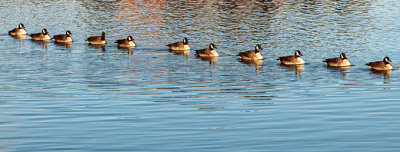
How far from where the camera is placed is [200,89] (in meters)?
34.8

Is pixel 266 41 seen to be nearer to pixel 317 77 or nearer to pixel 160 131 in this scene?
pixel 317 77

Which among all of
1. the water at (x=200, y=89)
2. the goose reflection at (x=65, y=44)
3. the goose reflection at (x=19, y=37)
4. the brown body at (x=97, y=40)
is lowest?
the water at (x=200, y=89)

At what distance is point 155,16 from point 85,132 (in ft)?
173

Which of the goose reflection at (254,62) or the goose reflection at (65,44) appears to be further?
the goose reflection at (65,44)

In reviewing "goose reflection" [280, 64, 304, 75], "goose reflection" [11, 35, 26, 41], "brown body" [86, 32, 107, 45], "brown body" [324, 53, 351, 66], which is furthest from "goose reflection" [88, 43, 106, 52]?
"brown body" [324, 53, 351, 66]

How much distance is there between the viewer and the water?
23.5 meters

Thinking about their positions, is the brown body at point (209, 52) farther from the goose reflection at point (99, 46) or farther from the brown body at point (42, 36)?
the brown body at point (42, 36)

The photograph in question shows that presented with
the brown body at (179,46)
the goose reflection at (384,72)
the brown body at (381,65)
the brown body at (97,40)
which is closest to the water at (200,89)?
the goose reflection at (384,72)

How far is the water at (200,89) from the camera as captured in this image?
23547 millimetres

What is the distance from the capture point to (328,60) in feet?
145

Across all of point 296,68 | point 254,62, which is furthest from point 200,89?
point 254,62

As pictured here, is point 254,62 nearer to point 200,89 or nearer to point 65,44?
point 200,89

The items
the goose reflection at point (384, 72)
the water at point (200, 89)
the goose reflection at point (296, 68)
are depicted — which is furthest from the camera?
the goose reflection at point (296, 68)

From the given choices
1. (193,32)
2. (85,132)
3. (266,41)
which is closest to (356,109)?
(85,132)
